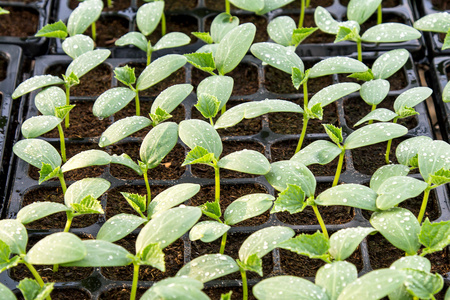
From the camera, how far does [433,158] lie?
0.90 metres

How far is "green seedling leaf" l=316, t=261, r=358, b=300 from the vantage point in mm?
736

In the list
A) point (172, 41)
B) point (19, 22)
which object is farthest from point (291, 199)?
point (19, 22)

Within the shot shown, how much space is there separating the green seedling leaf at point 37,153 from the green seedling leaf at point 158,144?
0.16m

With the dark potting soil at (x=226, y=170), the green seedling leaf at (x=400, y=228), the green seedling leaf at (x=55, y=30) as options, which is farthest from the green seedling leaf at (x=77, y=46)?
the green seedling leaf at (x=400, y=228)

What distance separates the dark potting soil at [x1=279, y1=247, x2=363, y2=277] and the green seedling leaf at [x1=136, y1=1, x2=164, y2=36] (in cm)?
59

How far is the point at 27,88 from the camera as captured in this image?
1067 mm

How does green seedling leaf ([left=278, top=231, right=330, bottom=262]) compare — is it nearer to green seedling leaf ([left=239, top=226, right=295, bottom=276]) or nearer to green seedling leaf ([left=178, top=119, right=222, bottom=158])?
green seedling leaf ([left=239, top=226, right=295, bottom=276])

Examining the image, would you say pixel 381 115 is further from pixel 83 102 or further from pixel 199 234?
pixel 83 102

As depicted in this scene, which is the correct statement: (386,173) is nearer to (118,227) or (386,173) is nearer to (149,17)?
(118,227)

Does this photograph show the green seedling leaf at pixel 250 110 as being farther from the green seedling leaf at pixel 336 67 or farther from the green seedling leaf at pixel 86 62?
the green seedling leaf at pixel 86 62

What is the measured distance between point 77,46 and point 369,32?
2.02 feet

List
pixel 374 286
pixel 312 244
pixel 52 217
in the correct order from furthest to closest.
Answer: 1. pixel 52 217
2. pixel 312 244
3. pixel 374 286

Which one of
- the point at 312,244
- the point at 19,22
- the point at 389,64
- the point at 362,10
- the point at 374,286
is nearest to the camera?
the point at 374,286

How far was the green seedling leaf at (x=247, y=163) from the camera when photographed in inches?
35.2
